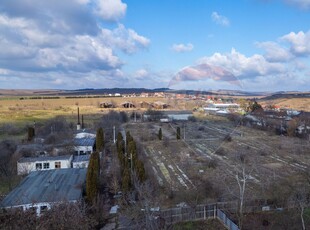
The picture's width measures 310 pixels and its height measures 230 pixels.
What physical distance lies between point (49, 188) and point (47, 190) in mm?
330

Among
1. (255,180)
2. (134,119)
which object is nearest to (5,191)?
(255,180)

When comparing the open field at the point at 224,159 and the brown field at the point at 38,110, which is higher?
the brown field at the point at 38,110

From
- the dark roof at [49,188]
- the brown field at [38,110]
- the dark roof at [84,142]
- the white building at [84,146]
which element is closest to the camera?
the dark roof at [49,188]

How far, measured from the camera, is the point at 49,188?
57.6ft

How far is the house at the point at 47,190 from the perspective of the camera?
1540 cm

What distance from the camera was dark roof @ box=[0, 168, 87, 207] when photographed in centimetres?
1574

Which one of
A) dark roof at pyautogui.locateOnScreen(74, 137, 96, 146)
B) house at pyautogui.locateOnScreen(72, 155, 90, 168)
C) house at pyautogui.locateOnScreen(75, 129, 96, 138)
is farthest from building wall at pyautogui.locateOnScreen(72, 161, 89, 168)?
house at pyautogui.locateOnScreen(75, 129, 96, 138)

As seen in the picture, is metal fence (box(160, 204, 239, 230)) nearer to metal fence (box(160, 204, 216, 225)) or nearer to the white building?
metal fence (box(160, 204, 216, 225))

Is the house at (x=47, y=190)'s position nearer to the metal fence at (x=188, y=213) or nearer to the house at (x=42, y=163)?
the house at (x=42, y=163)

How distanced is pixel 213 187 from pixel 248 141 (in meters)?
23.6

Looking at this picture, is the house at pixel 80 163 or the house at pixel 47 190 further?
the house at pixel 80 163

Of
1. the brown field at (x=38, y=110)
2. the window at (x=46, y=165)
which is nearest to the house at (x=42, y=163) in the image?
the window at (x=46, y=165)

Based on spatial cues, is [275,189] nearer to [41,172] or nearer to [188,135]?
[41,172]

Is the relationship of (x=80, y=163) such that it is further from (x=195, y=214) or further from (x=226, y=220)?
(x=226, y=220)
